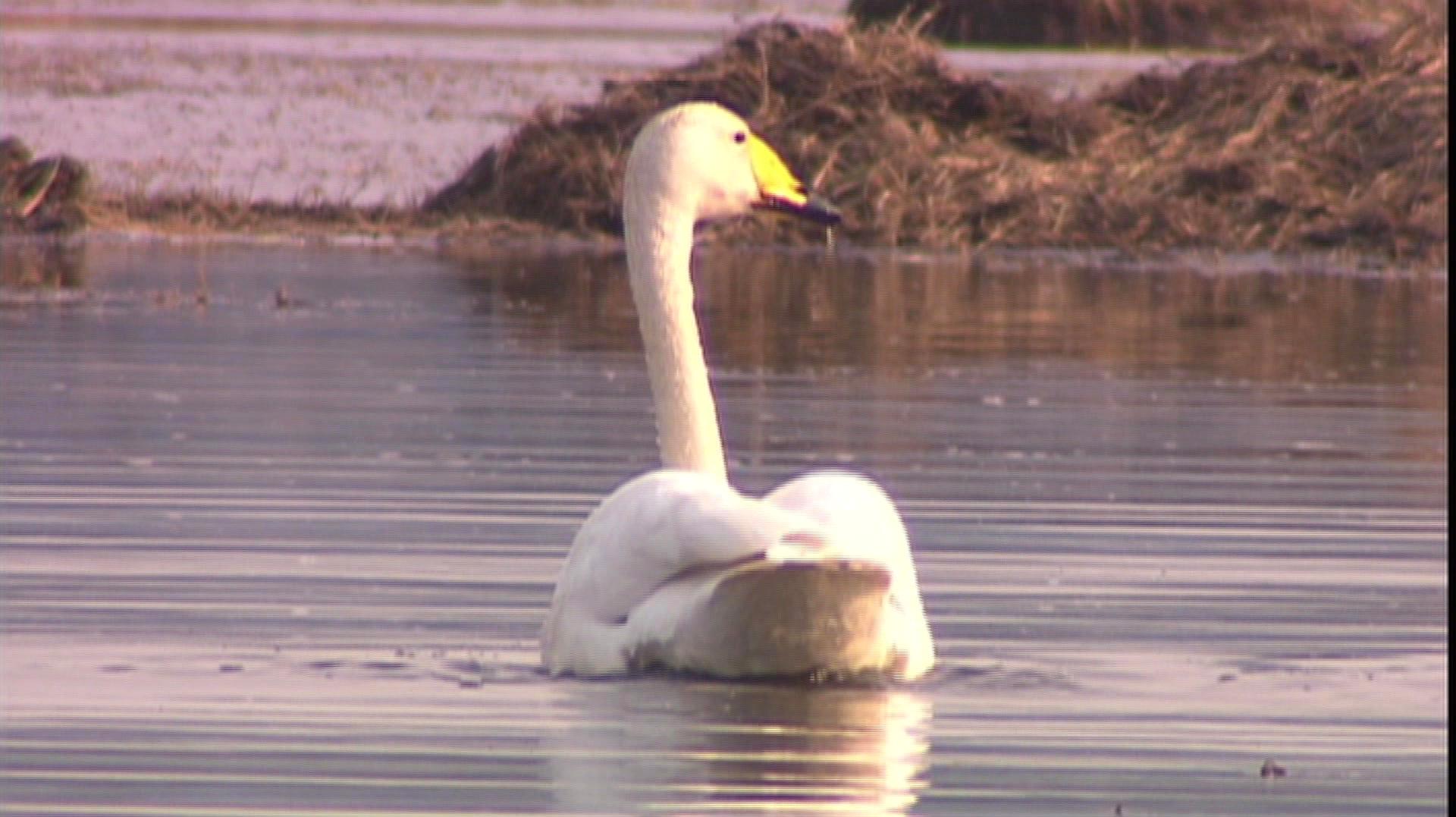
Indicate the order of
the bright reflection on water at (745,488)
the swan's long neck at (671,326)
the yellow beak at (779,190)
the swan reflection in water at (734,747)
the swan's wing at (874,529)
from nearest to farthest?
the swan reflection in water at (734,747) < the bright reflection on water at (745,488) < the swan's wing at (874,529) < the swan's long neck at (671,326) < the yellow beak at (779,190)

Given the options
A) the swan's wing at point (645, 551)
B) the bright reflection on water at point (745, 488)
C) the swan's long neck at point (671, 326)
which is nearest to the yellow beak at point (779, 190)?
the swan's long neck at point (671, 326)

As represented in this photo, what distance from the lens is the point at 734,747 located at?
7.41 meters

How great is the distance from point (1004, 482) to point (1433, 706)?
4214 millimetres

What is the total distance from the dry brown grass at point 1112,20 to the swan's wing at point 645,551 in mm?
31164

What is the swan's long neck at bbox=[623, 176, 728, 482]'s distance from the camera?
927 centimetres

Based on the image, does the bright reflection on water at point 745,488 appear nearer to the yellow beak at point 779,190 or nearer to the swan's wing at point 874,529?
the swan's wing at point 874,529

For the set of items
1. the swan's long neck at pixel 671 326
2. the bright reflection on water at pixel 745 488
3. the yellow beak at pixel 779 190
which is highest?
the yellow beak at pixel 779 190

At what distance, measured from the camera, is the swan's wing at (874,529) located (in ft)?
26.3

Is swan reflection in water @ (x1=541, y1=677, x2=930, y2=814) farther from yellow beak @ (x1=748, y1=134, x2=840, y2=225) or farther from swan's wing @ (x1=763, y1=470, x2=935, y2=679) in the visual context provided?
yellow beak @ (x1=748, y1=134, x2=840, y2=225)

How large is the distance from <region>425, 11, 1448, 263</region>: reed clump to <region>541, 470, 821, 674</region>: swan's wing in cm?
1632

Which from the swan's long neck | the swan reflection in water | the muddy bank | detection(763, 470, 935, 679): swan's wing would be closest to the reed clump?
the muddy bank

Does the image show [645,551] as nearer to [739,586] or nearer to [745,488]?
[739,586]

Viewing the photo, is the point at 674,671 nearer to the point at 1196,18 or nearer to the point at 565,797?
the point at 565,797

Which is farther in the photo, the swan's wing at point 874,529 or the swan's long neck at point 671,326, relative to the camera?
the swan's long neck at point 671,326
